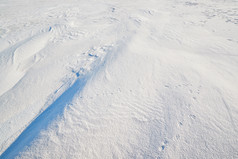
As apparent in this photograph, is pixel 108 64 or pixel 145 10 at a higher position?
pixel 145 10

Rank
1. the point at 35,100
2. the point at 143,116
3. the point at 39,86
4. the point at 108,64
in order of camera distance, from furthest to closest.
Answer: the point at 108,64, the point at 39,86, the point at 35,100, the point at 143,116

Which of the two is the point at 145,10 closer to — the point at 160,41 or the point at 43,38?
the point at 160,41

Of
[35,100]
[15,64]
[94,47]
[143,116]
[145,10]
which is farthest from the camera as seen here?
[145,10]

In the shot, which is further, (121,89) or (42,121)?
(121,89)

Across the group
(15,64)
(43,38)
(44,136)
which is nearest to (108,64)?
(44,136)

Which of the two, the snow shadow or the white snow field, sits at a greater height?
the white snow field

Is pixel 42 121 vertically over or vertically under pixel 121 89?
under

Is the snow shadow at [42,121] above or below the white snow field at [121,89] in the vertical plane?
below

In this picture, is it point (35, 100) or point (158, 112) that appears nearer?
point (158, 112)
